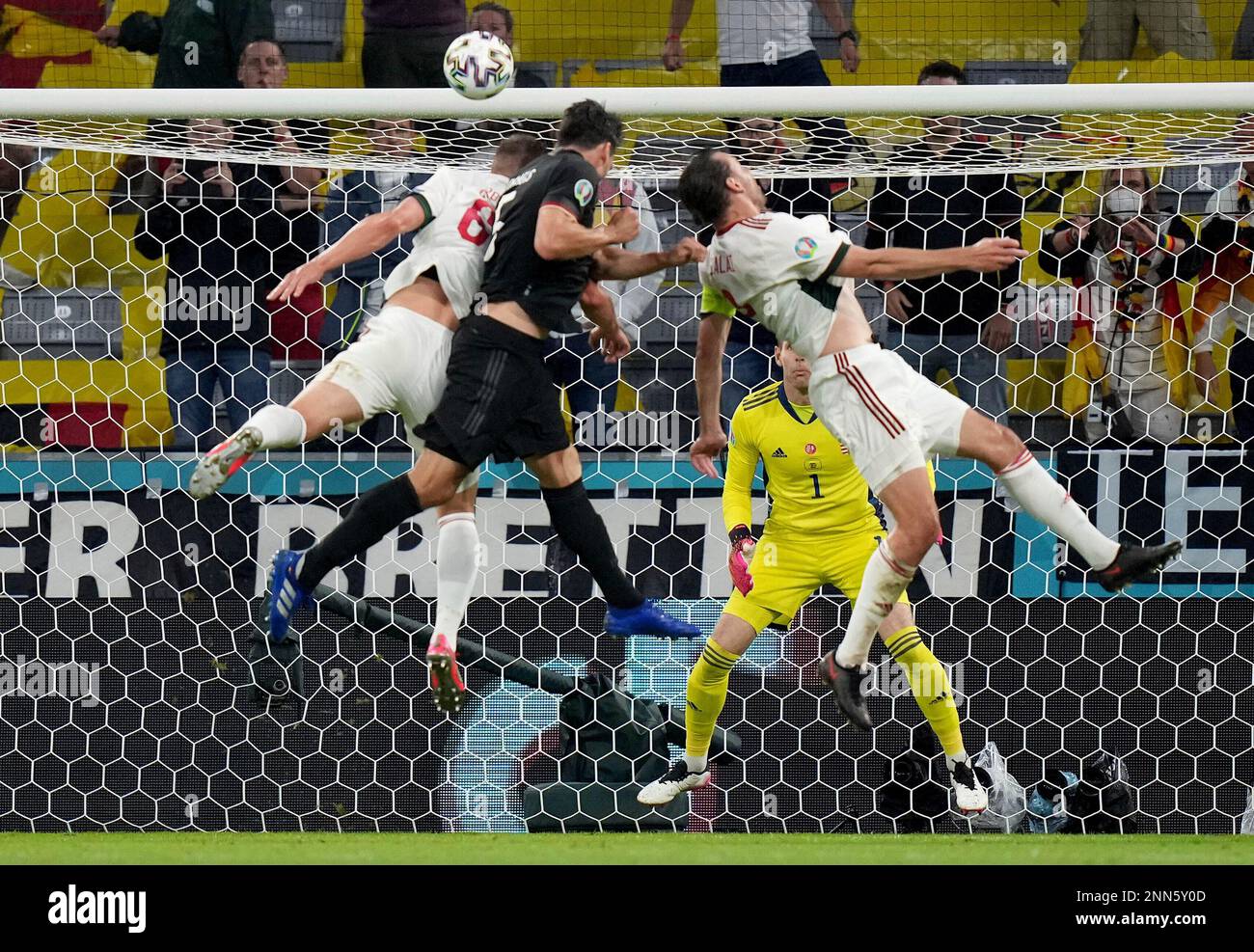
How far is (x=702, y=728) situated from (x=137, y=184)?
127 inches

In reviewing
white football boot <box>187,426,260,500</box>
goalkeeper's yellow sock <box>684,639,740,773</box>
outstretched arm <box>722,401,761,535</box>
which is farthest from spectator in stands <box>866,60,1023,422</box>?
white football boot <box>187,426,260,500</box>

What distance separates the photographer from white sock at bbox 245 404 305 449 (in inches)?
176

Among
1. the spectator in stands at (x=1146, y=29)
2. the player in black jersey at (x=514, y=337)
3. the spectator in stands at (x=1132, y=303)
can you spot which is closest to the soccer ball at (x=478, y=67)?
the player in black jersey at (x=514, y=337)

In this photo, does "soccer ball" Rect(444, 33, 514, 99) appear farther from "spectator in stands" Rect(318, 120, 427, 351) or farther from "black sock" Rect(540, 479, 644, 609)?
"black sock" Rect(540, 479, 644, 609)

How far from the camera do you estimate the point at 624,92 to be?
16.4 feet

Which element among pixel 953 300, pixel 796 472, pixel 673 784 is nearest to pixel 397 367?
pixel 796 472

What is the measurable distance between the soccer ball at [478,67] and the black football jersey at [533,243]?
0.28 meters

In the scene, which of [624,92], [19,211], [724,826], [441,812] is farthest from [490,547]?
[19,211]

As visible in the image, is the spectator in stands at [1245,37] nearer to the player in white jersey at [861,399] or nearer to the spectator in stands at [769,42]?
the spectator in stands at [769,42]

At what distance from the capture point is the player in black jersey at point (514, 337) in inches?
185

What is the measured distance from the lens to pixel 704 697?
18.1 feet

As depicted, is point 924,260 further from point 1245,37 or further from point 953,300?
point 1245,37

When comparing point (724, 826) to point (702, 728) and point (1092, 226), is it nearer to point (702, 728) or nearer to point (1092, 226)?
point (702, 728)

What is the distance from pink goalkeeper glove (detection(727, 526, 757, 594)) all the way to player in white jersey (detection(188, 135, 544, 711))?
0.95m
